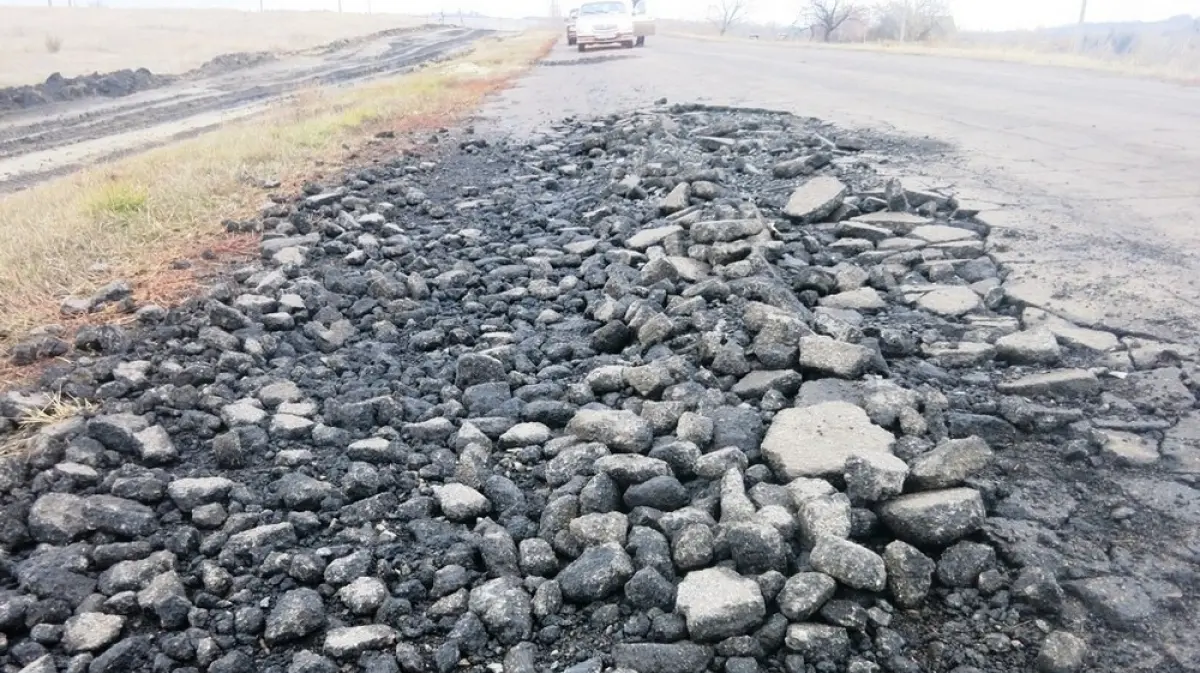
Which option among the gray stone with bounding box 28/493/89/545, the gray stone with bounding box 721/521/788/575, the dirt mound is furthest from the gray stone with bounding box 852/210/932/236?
the dirt mound

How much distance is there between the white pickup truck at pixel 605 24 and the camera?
26.3m

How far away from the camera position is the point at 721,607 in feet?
7.29

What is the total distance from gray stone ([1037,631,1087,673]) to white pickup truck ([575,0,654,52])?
26205mm

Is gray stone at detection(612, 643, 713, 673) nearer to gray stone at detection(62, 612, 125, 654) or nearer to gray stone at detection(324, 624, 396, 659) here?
gray stone at detection(324, 624, 396, 659)

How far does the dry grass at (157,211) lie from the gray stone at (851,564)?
163 inches

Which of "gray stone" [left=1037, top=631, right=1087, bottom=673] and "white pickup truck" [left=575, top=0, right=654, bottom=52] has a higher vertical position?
"white pickup truck" [left=575, top=0, right=654, bottom=52]

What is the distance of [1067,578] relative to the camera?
233 cm

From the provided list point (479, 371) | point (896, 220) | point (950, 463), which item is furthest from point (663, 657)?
point (896, 220)

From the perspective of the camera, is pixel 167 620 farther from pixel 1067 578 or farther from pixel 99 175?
pixel 99 175

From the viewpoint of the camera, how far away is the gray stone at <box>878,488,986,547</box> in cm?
246

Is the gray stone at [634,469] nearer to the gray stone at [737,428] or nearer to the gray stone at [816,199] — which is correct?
the gray stone at [737,428]

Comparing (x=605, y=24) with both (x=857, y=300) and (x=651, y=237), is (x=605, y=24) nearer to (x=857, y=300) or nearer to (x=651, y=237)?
(x=651, y=237)

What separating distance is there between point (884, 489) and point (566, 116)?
10.1 m

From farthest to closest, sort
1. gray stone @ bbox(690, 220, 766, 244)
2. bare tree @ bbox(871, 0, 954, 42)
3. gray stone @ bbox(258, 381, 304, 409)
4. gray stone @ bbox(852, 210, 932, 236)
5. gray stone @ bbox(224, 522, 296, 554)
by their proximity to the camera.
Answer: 1. bare tree @ bbox(871, 0, 954, 42)
2. gray stone @ bbox(852, 210, 932, 236)
3. gray stone @ bbox(690, 220, 766, 244)
4. gray stone @ bbox(258, 381, 304, 409)
5. gray stone @ bbox(224, 522, 296, 554)
